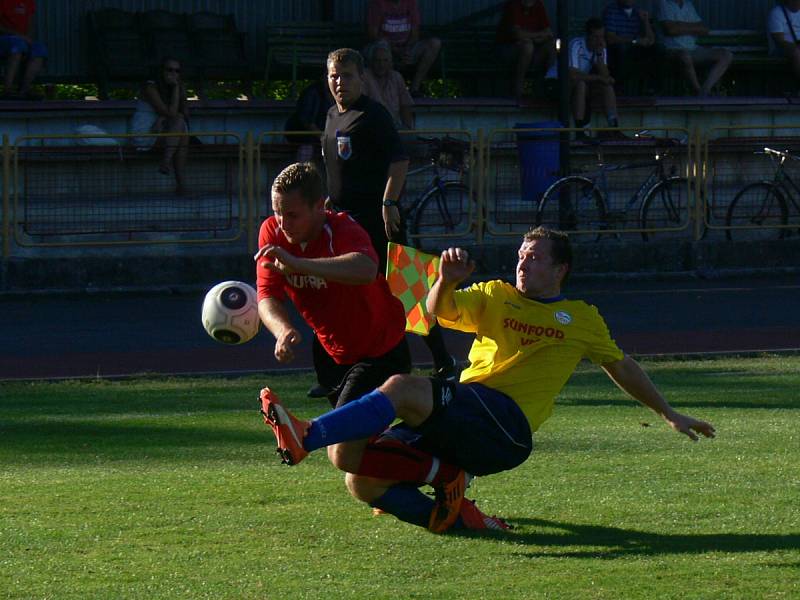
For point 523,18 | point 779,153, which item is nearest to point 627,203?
point 779,153

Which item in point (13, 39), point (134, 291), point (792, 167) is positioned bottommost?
point (134, 291)

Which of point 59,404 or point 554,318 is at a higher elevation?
point 554,318

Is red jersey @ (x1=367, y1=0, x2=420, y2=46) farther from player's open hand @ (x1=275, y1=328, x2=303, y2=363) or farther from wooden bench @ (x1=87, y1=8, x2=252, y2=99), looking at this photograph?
player's open hand @ (x1=275, y1=328, x2=303, y2=363)

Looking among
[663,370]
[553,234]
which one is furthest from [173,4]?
[553,234]

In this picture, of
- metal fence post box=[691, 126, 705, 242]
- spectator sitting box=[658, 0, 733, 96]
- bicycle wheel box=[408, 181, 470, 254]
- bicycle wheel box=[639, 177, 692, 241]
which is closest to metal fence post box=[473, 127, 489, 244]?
bicycle wheel box=[408, 181, 470, 254]

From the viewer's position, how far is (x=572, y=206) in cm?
1752

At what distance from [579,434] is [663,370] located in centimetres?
317

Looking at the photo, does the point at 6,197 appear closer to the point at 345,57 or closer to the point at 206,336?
the point at 206,336

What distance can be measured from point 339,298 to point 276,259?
19.6 inches

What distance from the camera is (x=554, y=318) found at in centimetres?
618

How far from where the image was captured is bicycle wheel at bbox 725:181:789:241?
59.2 ft

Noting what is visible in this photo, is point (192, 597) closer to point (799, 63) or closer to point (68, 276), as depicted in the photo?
point (68, 276)

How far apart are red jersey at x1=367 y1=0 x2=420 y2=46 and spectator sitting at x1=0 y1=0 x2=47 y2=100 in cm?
438

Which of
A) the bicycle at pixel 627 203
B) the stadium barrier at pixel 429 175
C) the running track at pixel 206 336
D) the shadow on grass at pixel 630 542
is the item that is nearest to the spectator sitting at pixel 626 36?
the bicycle at pixel 627 203
